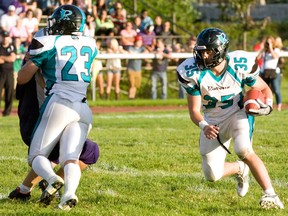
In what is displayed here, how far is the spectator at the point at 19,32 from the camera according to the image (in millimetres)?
17781

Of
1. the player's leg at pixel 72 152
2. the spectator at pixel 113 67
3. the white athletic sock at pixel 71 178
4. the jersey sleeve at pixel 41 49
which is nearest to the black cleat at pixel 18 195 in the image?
the player's leg at pixel 72 152

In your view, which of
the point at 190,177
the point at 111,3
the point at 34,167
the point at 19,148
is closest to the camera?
the point at 34,167

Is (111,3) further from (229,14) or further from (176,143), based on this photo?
(176,143)

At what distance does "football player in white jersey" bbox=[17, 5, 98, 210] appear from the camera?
5.82 meters

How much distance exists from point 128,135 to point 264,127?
2.21 meters

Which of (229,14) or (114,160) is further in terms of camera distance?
(229,14)

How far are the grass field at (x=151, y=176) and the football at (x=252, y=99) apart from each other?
72cm

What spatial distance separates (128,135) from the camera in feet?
36.8

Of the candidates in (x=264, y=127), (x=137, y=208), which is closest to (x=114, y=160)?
(x=137, y=208)

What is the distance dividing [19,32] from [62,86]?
40.1 ft

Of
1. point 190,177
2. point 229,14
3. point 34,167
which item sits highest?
point 34,167

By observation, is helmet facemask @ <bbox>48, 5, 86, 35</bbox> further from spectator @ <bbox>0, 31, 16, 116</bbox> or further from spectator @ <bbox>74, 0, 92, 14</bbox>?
spectator @ <bbox>74, 0, 92, 14</bbox>

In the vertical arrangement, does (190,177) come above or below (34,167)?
below

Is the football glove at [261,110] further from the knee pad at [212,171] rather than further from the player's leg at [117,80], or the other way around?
the player's leg at [117,80]
